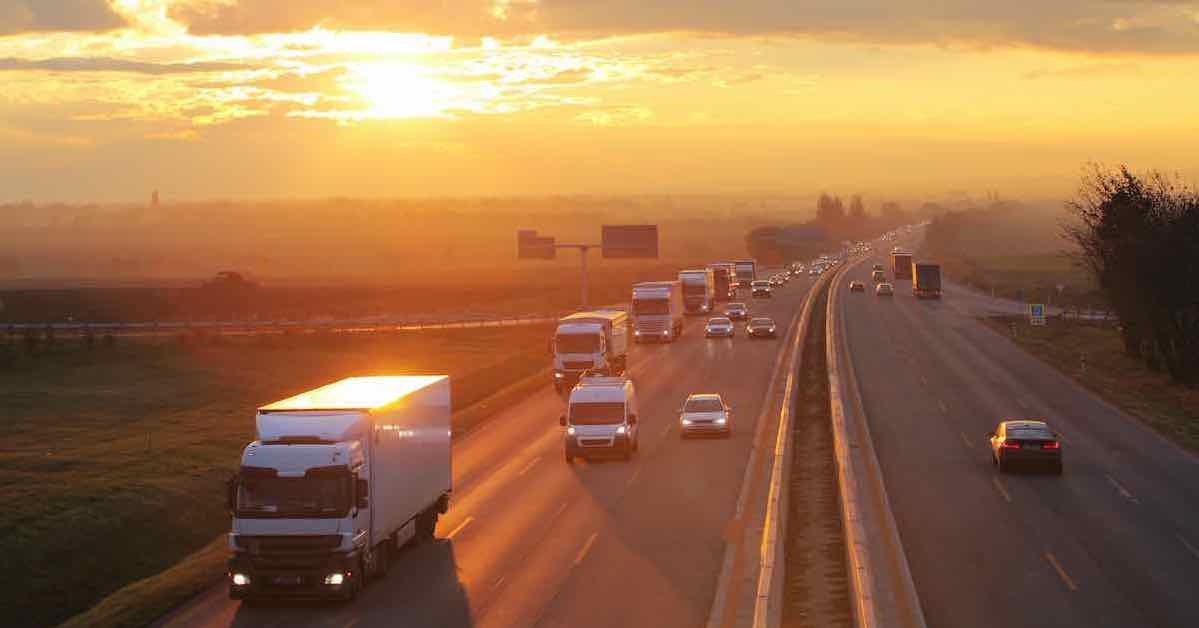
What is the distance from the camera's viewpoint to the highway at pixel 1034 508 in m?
23.3

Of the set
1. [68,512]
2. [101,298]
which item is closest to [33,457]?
[68,512]

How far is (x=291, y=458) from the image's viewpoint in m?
23.2

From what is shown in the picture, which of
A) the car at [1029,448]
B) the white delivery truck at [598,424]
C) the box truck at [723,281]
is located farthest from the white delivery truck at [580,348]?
the box truck at [723,281]

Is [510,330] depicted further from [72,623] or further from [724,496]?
[72,623]

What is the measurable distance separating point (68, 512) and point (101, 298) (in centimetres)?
11693

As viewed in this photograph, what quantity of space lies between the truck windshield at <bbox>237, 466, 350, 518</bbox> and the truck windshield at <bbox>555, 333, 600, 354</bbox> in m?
35.1

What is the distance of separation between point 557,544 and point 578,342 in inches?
1179

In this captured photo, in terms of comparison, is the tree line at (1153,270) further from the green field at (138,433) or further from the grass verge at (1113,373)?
the green field at (138,433)

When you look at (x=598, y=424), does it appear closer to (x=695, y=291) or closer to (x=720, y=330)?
(x=720, y=330)

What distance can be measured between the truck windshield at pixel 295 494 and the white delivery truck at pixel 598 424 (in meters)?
17.2

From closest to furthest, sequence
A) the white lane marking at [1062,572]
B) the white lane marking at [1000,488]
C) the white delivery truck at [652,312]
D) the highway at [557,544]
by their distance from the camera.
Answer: the highway at [557,544] < the white lane marking at [1062,572] < the white lane marking at [1000,488] < the white delivery truck at [652,312]

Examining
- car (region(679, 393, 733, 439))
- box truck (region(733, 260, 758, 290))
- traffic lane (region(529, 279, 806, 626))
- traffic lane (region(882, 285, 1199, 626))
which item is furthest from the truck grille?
box truck (region(733, 260, 758, 290))

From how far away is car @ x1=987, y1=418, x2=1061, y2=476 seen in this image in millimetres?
37469

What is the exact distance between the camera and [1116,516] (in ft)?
103
